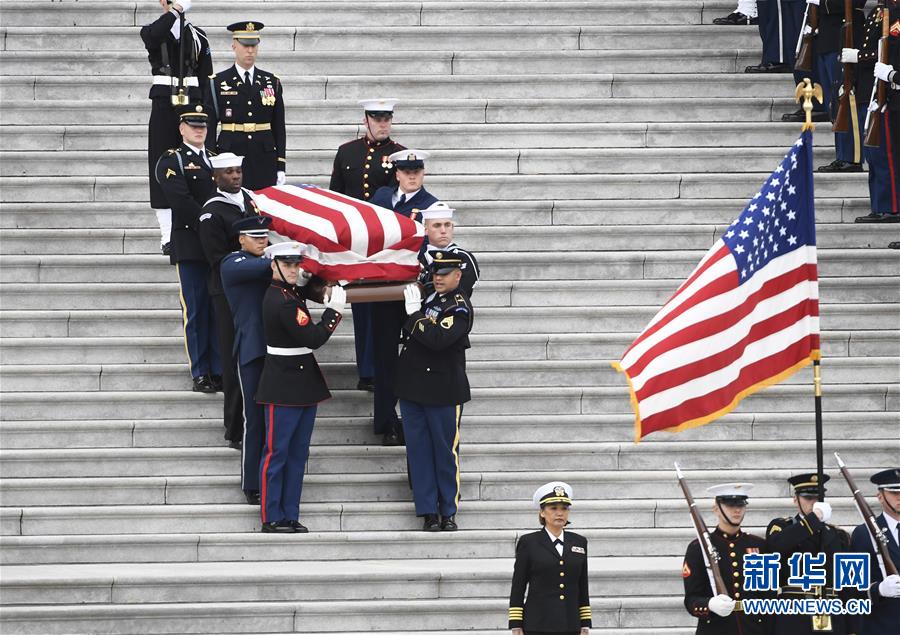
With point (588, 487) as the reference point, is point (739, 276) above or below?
above

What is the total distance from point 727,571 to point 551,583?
96cm

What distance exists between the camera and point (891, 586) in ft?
31.0

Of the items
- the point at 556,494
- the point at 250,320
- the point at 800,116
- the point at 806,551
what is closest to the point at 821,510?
the point at 806,551

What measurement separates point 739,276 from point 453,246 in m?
3.23

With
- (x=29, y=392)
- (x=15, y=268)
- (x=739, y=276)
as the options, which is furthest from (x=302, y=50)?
(x=739, y=276)

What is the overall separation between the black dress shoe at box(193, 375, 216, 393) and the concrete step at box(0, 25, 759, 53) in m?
4.24

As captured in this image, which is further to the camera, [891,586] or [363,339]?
[363,339]

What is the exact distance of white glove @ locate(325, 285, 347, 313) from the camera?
11.6m

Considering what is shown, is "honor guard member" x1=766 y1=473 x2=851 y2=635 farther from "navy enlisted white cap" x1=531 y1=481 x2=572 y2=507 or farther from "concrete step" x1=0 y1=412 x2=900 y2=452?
"concrete step" x1=0 y1=412 x2=900 y2=452

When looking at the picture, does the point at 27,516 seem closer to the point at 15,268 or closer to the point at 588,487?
the point at 15,268

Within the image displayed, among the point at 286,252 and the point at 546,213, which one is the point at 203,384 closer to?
the point at 286,252

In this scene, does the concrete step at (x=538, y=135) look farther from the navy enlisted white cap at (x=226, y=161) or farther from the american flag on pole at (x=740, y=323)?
the american flag on pole at (x=740, y=323)

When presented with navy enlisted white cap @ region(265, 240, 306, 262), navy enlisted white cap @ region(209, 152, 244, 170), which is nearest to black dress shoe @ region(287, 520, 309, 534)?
navy enlisted white cap @ region(265, 240, 306, 262)

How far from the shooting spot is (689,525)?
39.8ft
